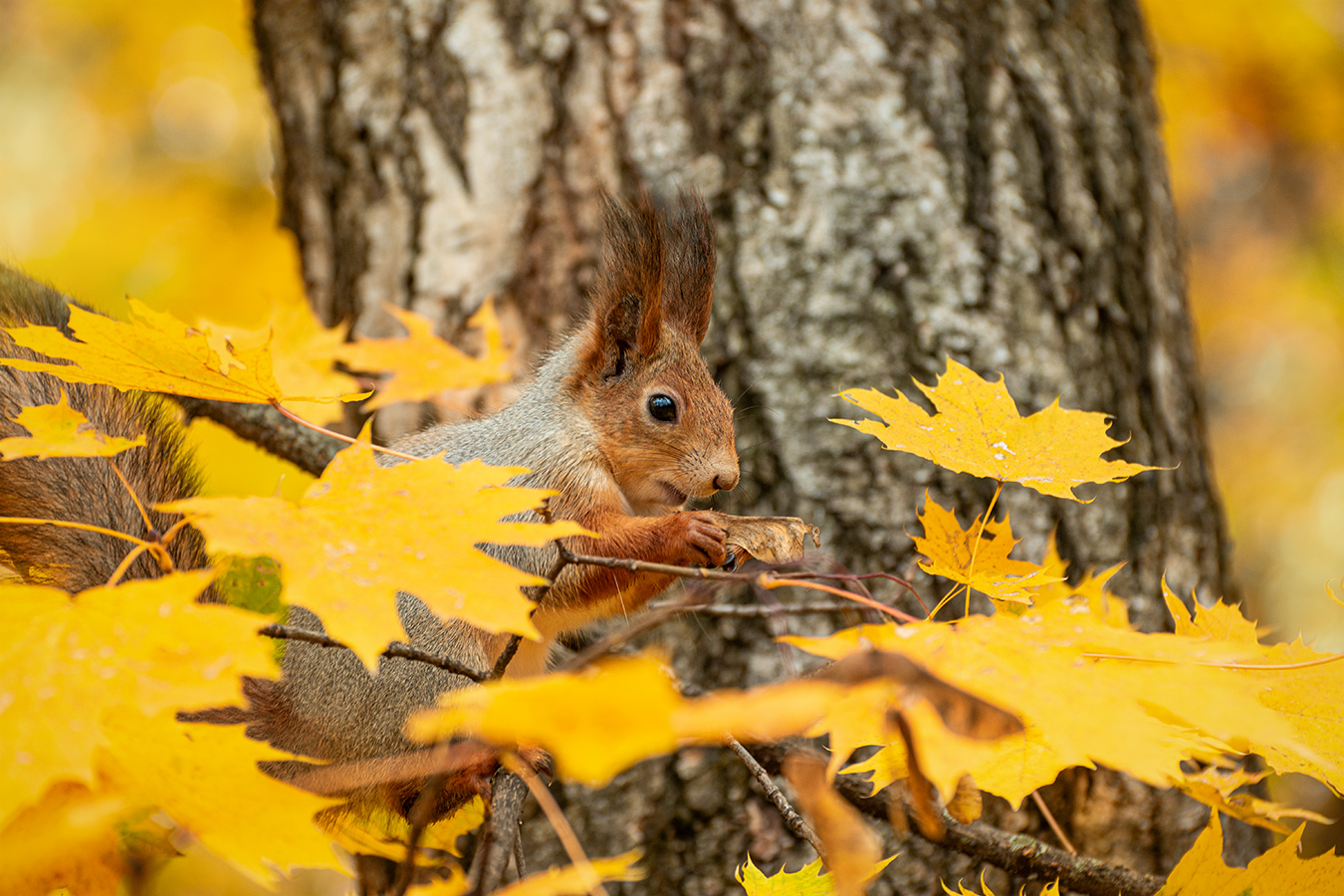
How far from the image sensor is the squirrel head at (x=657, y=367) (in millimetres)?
1149

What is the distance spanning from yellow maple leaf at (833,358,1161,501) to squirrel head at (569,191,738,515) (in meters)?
0.37

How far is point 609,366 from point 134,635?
787mm

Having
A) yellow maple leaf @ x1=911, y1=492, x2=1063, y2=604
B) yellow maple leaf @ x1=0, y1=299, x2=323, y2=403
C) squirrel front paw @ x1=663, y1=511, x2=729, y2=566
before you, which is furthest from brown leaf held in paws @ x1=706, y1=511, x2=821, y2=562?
yellow maple leaf @ x1=0, y1=299, x2=323, y2=403

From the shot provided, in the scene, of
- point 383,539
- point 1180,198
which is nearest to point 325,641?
point 383,539

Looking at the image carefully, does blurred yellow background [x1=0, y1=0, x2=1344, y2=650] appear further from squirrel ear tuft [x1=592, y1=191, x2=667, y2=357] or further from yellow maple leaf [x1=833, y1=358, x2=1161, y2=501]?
yellow maple leaf [x1=833, y1=358, x2=1161, y2=501]

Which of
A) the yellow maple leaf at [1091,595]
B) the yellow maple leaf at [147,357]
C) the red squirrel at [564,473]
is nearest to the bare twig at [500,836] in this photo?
the red squirrel at [564,473]

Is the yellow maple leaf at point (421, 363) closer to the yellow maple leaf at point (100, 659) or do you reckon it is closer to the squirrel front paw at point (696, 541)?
the squirrel front paw at point (696, 541)

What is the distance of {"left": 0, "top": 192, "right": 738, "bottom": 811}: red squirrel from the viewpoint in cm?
101

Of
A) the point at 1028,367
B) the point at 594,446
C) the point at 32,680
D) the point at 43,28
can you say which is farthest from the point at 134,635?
the point at 43,28

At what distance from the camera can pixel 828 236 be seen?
1393 mm

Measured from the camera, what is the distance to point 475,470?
27.8 inches

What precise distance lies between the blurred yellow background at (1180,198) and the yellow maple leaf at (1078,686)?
4.24ft

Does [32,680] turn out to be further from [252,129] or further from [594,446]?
[252,129]

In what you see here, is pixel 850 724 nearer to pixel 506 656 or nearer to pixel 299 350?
pixel 506 656
